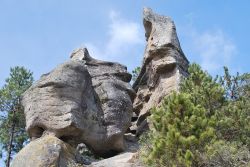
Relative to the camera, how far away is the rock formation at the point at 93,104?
75.5ft

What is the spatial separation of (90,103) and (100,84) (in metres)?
2.78

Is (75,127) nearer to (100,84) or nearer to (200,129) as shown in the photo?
(100,84)

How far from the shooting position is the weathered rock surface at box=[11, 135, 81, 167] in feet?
70.3

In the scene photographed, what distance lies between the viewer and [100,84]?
29.4 meters

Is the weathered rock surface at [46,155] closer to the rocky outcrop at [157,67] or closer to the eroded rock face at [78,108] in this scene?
the eroded rock face at [78,108]

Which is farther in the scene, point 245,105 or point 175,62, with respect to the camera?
point 175,62

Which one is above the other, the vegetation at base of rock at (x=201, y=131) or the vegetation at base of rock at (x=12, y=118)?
the vegetation at base of rock at (x=12, y=118)

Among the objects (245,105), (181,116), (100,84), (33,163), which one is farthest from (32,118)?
(245,105)

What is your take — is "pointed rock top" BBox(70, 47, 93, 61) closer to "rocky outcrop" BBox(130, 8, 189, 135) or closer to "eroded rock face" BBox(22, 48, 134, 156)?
"eroded rock face" BBox(22, 48, 134, 156)

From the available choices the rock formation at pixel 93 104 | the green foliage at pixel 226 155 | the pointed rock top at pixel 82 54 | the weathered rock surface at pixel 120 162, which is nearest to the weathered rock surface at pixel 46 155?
the rock formation at pixel 93 104

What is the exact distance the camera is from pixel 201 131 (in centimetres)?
1783

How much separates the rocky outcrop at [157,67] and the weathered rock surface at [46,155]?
9.09 meters

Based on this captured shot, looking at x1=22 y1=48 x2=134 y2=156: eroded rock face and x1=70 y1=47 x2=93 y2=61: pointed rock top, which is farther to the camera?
x1=70 y1=47 x2=93 y2=61: pointed rock top

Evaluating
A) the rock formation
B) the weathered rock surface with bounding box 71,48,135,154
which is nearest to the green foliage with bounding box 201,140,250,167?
the rock formation
